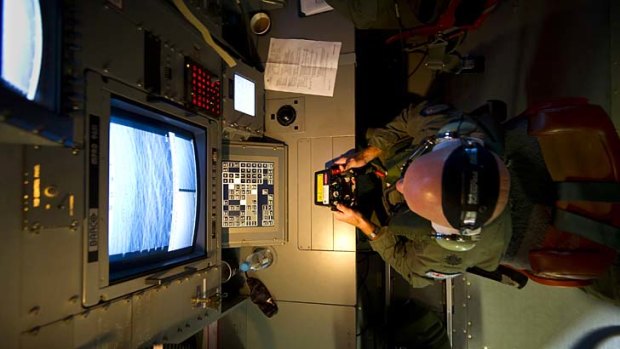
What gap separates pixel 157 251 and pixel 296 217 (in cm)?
78

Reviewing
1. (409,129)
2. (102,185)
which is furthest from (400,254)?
(102,185)

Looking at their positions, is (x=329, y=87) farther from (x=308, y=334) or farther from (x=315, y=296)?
(x=308, y=334)

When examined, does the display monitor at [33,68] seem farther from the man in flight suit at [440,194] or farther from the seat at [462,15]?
the seat at [462,15]

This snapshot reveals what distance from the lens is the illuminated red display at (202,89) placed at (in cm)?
117

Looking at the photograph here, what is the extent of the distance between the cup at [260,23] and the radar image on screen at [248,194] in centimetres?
69

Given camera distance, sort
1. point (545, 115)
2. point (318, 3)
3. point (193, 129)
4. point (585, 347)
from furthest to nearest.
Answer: point (318, 3) → point (585, 347) → point (193, 129) → point (545, 115)

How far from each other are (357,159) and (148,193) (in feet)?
3.27

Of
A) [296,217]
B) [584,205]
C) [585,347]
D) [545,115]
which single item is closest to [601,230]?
[584,205]

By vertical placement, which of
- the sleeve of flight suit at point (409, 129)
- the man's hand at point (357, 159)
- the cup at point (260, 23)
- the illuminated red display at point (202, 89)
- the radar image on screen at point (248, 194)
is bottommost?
the radar image on screen at point (248, 194)

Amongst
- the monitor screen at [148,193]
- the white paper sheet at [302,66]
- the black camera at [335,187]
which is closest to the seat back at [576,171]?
the black camera at [335,187]

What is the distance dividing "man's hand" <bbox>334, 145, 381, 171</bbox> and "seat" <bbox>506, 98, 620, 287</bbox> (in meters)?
0.75

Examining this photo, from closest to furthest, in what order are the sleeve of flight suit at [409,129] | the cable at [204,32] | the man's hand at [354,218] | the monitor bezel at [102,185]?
1. the monitor bezel at [102,185]
2. the cable at [204,32]
3. the sleeve of flight suit at [409,129]
4. the man's hand at [354,218]

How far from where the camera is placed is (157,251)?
1075mm

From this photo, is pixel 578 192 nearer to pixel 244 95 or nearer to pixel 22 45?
pixel 244 95
